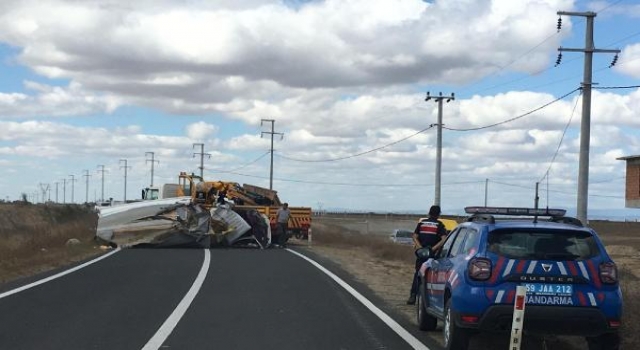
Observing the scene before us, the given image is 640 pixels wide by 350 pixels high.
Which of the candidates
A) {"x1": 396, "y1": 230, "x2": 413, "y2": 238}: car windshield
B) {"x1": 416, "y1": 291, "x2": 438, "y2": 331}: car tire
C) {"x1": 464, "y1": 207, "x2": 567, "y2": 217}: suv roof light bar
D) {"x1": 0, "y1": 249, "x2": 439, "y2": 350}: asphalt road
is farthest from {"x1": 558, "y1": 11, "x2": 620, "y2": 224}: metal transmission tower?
{"x1": 396, "y1": 230, "x2": 413, "y2": 238}: car windshield

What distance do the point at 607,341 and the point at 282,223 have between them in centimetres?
2300

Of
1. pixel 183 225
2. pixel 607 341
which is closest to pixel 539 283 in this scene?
pixel 607 341

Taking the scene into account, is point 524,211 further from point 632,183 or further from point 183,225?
point 632,183

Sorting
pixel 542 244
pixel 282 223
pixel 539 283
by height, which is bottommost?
pixel 282 223

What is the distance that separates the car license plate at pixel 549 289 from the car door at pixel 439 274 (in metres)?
1.32

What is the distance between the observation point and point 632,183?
46250 mm

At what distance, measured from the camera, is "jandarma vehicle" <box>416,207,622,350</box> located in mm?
7738

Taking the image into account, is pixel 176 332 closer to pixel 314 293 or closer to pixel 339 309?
pixel 339 309

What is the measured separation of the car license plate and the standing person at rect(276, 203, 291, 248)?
892 inches

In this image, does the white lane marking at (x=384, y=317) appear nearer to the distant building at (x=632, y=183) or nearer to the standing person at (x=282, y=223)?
the standing person at (x=282, y=223)

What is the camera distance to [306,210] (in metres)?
34.1

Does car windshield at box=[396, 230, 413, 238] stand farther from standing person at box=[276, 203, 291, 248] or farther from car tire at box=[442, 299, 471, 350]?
car tire at box=[442, 299, 471, 350]

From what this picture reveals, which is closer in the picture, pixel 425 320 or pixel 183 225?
pixel 425 320

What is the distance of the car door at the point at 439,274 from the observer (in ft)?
30.3
